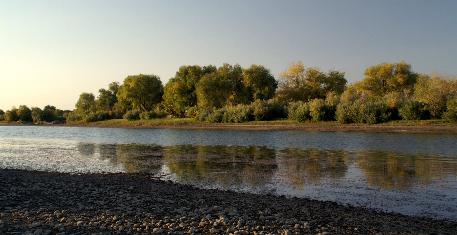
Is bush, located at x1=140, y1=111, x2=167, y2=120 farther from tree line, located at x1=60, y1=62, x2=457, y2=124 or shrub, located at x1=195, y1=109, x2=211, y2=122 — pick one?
shrub, located at x1=195, y1=109, x2=211, y2=122

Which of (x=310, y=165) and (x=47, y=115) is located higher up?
(x=47, y=115)

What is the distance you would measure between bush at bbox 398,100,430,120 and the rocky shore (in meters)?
66.4

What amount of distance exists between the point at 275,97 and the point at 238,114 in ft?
57.9

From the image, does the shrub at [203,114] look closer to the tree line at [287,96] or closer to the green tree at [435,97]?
the tree line at [287,96]

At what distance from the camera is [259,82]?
405 ft

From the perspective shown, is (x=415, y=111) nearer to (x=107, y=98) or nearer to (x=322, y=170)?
(x=322, y=170)

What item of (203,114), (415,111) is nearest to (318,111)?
(415,111)

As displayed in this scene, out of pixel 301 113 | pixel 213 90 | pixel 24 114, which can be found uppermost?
pixel 213 90

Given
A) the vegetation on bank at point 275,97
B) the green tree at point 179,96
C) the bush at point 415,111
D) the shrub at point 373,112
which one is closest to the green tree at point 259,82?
the vegetation on bank at point 275,97

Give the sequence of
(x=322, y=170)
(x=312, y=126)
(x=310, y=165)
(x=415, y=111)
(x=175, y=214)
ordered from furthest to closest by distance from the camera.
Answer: (x=312, y=126) < (x=415, y=111) < (x=310, y=165) < (x=322, y=170) < (x=175, y=214)

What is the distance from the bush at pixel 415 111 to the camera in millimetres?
79625

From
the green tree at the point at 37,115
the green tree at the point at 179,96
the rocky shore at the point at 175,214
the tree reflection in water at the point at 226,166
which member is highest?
the green tree at the point at 179,96

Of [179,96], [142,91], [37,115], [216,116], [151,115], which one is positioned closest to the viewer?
[216,116]

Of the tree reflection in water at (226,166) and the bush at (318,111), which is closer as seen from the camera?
the tree reflection in water at (226,166)
